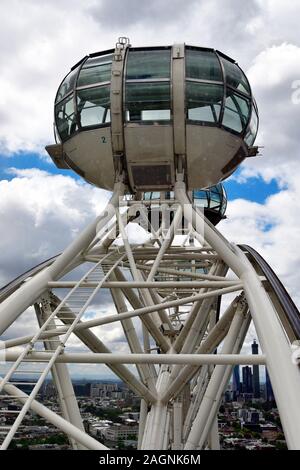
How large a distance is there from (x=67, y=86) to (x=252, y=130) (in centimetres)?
521

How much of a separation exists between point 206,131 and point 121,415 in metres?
14.4

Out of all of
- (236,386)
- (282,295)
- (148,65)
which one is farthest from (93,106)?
(236,386)

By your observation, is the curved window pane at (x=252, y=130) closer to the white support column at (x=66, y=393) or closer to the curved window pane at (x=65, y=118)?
the curved window pane at (x=65, y=118)

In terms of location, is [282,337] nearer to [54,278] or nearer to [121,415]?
[54,278]

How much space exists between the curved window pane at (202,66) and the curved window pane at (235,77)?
281 millimetres

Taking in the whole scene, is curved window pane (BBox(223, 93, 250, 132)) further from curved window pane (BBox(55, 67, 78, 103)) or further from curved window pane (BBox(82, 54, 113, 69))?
curved window pane (BBox(55, 67, 78, 103))

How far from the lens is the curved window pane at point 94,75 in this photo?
14008 millimetres

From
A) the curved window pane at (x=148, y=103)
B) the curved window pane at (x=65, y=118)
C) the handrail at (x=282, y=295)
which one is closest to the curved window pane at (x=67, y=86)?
the curved window pane at (x=65, y=118)

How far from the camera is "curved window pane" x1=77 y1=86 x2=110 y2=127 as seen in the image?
13.8m

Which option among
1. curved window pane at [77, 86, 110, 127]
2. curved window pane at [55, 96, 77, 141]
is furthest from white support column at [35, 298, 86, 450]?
curved window pane at [55, 96, 77, 141]

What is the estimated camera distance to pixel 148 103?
13602mm

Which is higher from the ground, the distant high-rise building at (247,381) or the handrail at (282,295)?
the distant high-rise building at (247,381)

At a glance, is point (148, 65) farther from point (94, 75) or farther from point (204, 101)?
point (204, 101)

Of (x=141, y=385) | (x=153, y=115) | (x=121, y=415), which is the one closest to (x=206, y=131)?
(x=153, y=115)
